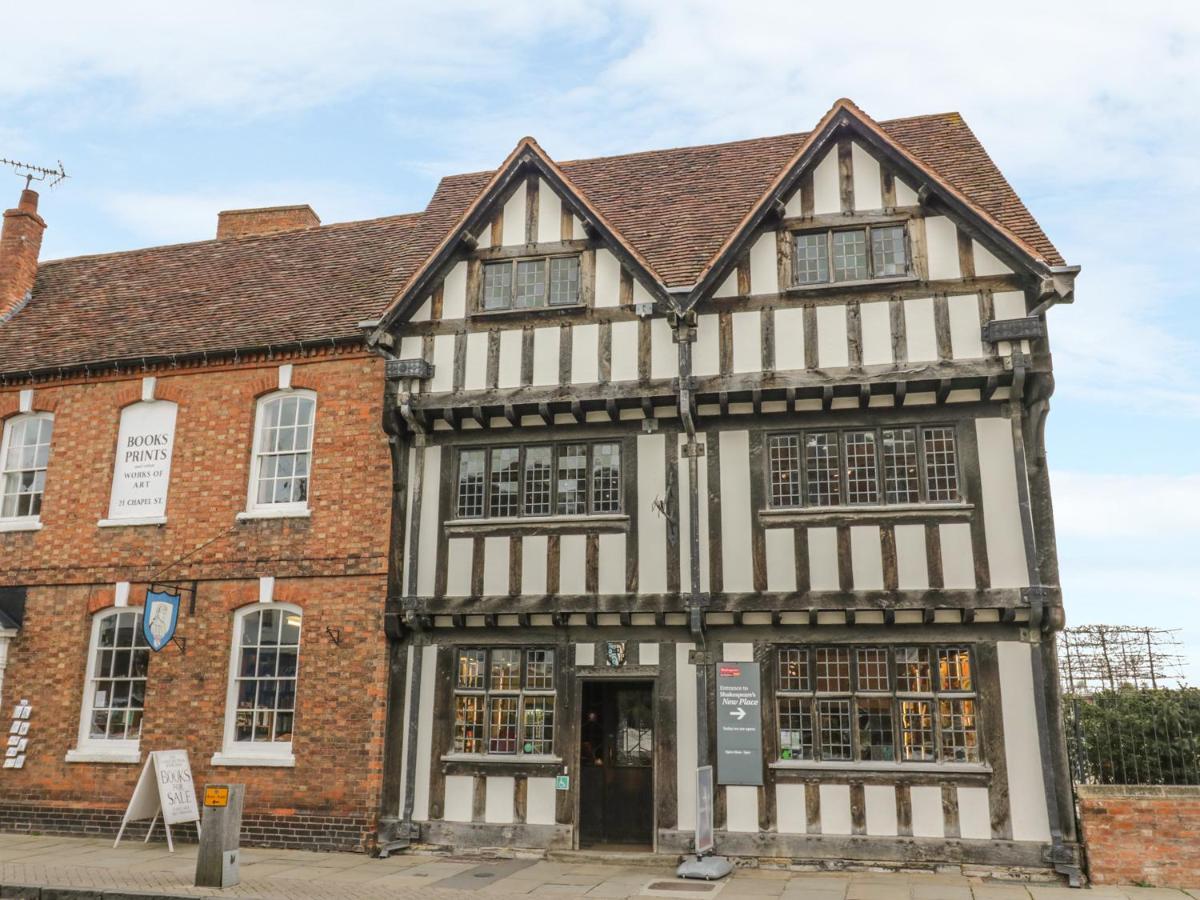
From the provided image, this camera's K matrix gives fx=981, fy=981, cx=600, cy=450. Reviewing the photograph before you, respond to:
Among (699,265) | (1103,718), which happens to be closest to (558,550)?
(699,265)

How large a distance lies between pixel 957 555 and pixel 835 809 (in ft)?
11.8

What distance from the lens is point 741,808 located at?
12.7m

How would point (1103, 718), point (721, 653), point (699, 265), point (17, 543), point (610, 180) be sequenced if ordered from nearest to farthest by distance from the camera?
point (1103, 718) → point (721, 653) → point (699, 265) → point (17, 543) → point (610, 180)

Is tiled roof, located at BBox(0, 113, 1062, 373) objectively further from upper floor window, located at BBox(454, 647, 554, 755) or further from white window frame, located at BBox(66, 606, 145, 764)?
upper floor window, located at BBox(454, 647, 554, 755)

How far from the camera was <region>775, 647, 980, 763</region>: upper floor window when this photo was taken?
12.5 meters

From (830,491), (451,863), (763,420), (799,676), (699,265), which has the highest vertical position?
(699,265)

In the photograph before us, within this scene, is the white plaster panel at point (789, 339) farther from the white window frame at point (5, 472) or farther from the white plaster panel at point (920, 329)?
the white window frame at point (5, 472)

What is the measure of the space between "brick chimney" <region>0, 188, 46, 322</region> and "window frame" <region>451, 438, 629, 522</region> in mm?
10801

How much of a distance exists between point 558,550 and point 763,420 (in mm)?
3416

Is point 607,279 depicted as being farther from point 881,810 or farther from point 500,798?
point 881,810

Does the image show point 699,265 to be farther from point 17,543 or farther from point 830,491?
point 17,543

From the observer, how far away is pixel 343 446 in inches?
600

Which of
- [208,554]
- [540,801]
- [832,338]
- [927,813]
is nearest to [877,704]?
[927,813]

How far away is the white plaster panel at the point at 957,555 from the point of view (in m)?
12.7
